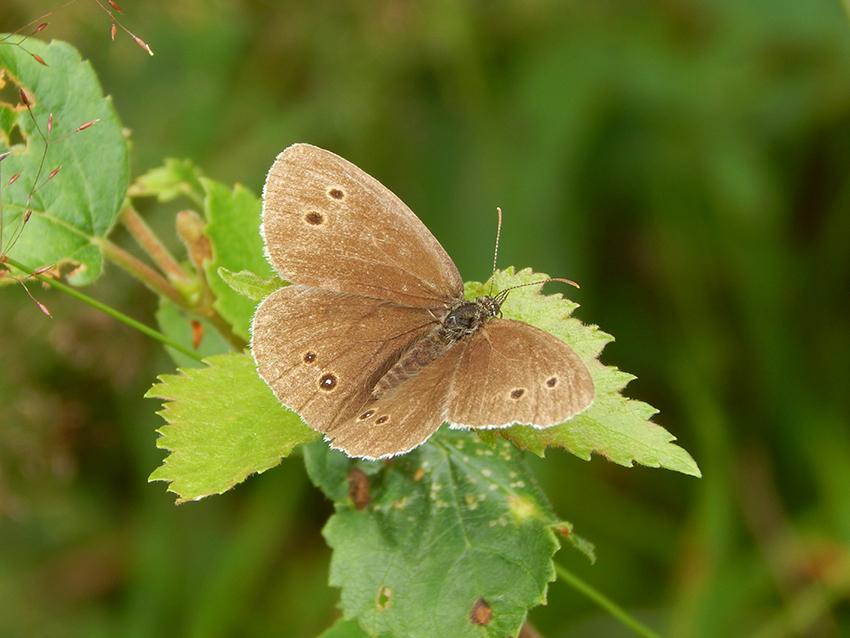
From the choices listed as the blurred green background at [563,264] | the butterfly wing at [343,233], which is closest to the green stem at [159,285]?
the butterfly wing at [343,233]

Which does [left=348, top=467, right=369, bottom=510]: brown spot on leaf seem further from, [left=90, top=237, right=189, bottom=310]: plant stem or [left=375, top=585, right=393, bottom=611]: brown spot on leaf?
[left=90, top=237, right=189, bottom=310]: plant stem

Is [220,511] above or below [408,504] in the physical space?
below

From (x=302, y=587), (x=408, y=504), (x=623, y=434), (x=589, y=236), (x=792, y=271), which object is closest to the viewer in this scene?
(x=623, y=434)

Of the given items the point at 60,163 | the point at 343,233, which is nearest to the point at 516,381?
the point at 343,233

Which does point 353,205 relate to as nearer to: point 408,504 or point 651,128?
point 408,504

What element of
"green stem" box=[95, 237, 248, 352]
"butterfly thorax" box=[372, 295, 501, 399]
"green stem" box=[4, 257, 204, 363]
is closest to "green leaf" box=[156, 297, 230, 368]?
"green stem" box=[95, 237, 248, 352]

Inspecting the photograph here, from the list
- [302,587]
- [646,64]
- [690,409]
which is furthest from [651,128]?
[302,587]

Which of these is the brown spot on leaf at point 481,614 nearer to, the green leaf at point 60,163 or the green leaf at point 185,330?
the green leaf at point 185,330
